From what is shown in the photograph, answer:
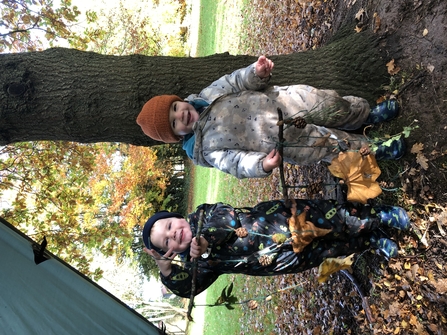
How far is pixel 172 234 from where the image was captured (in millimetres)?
2412

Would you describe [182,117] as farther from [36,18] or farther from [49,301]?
[36,18]

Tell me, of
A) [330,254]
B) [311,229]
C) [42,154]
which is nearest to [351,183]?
[311,229]

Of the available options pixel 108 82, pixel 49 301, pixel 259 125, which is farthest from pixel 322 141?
pixel 49 301

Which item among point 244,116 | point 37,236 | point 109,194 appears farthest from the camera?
point 109,194

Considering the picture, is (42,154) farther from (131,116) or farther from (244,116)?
(244,116)

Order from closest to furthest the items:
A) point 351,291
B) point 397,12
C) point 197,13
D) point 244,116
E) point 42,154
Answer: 1. point 244,116
2. point 397,12
3. point 351,291
4. point 42,154
5. point 197,13

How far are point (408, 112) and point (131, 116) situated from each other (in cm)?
228

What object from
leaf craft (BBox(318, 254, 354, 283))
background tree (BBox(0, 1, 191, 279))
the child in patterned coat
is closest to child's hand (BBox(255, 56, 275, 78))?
the child in patterned coat

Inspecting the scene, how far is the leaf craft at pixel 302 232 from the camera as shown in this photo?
99.0 inches

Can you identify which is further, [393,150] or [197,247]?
[393,150]

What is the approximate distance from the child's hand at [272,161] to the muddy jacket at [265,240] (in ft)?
1.90

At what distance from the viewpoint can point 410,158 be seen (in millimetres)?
2721

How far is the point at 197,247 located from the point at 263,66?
4.40 feet

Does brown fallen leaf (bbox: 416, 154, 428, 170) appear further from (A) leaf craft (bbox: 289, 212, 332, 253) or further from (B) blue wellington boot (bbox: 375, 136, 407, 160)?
(A) leaf craft (bbox: 289, 212, 332, 253)
